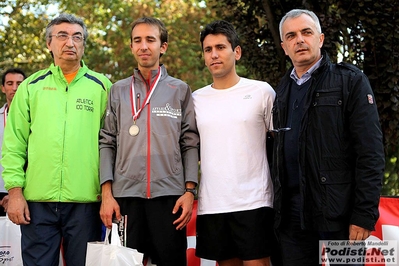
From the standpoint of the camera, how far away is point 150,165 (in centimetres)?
400

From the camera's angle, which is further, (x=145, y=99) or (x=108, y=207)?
(x=145, y=99)

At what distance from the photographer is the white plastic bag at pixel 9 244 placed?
5.22m

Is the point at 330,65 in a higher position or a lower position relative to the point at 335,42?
lower

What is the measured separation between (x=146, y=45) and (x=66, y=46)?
650 mm

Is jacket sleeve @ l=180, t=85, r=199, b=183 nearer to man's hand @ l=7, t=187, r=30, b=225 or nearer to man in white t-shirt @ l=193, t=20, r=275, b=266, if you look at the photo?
man in white t-shirt @ l=193, t=20, r=275, b=266

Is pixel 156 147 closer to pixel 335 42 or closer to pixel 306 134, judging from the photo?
pixel 306 134

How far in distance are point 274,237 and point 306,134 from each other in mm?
906

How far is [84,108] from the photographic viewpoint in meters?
4.24

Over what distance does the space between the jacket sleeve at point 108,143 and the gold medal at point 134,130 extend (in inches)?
6.7

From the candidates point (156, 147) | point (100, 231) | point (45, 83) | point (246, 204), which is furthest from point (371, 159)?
point (45, 83)

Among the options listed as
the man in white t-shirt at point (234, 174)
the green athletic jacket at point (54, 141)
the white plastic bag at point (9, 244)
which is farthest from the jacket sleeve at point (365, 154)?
the white plastic bag at point (9, 244)

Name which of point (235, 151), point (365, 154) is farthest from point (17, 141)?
point (365, 154)

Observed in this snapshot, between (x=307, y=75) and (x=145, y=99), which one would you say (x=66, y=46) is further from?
(x=307, y=75)

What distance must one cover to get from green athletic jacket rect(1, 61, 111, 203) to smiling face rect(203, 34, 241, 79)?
933mm
